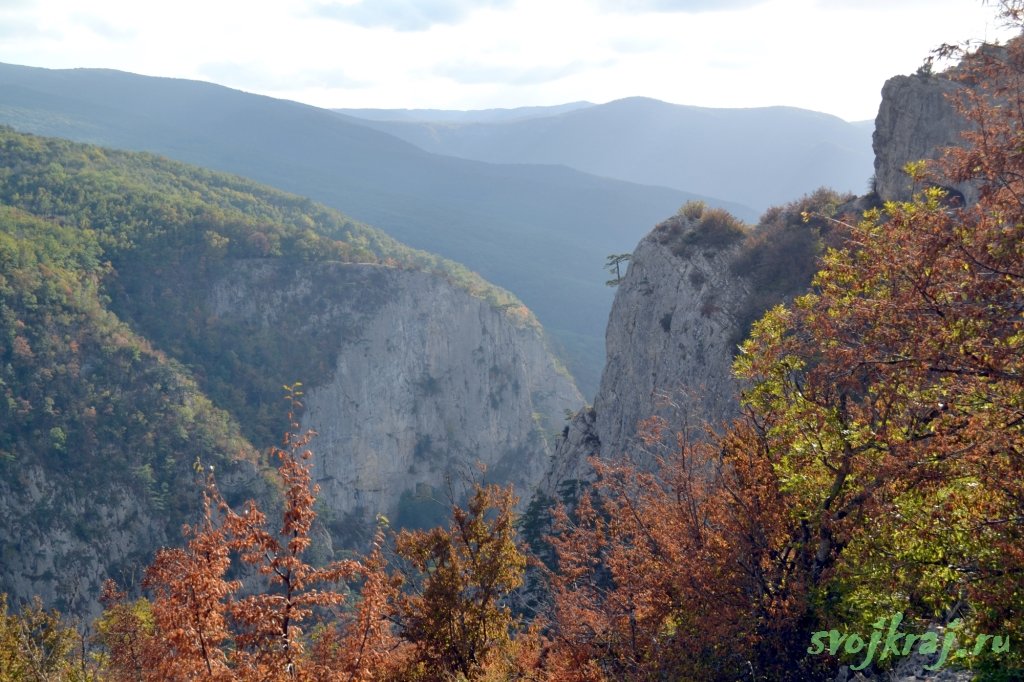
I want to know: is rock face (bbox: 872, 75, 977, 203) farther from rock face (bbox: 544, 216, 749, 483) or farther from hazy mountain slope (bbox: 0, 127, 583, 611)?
hazy mountain slope (bbox: 0, 127, 583, 611)

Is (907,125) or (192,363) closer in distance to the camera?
(907,125)

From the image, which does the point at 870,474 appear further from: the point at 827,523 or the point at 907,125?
the point at 907,125

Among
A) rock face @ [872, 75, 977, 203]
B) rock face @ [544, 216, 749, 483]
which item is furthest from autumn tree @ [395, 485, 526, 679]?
rock face @ [872, 75, 977, 203]

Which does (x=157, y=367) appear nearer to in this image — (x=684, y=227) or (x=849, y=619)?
(x=684, y=227)

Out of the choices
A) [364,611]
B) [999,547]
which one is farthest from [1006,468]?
[364,611]

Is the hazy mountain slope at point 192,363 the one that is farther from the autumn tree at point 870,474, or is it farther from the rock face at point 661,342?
the autumn tree at point 870,474

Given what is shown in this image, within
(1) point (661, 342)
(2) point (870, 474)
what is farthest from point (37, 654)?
(1) point (661, 342)

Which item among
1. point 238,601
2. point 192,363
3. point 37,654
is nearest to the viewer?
point 238,601

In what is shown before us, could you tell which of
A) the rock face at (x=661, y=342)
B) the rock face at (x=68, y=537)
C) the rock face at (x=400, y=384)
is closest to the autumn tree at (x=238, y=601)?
the rock face at (x=661, y=342)
